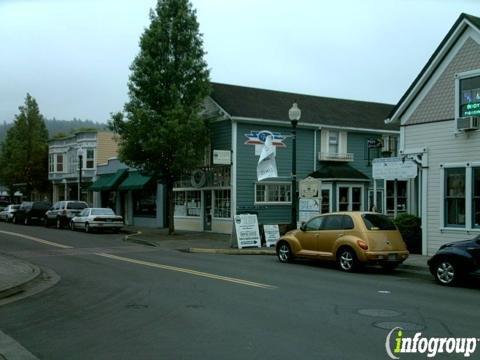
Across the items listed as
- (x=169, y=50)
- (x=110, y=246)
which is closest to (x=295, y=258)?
(x=110, y=246)

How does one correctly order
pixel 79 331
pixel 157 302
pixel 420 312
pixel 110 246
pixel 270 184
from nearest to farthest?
pixel 79 331 < pixel 420 312 < pixel 157 302 < pixel 110 246 < pixel 270 184

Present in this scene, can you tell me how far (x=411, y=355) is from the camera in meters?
6.84

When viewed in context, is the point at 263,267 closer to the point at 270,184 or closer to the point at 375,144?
the point at 270,184

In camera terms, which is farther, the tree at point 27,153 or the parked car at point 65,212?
the tree at point 27,153

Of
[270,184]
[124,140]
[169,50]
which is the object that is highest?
[169,50]

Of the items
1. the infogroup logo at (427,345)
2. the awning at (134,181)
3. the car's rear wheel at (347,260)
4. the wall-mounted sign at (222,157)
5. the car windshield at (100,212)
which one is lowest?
the infogroup logo at (427,345)

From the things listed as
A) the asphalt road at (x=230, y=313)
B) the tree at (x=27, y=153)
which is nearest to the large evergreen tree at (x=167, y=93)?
the asphalt road at (x=230, y=313)

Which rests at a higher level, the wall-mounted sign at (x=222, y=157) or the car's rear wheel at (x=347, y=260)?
the wall-mounted sign at (x=222, y=157)

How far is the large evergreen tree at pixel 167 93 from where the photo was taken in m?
27.0

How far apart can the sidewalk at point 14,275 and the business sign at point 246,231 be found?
8.16 m

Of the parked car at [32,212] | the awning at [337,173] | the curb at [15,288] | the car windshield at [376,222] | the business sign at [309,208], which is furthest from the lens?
the parked car at [32,212]

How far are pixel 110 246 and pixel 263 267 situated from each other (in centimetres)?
911

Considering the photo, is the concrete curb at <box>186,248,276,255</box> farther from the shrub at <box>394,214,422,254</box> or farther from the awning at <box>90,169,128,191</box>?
the awning at <box>90,169,128,191</box>

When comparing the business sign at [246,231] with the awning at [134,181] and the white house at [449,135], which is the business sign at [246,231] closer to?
the white house at [449,135]
